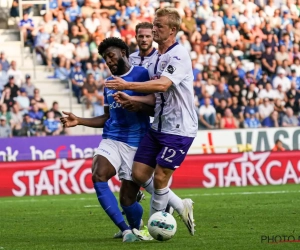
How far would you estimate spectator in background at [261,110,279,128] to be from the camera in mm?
23797

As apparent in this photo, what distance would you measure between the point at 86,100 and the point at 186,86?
13618 mm

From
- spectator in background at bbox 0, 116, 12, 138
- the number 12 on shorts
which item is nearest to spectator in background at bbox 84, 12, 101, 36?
spectator in background at bbox 0, 116, 12, 138

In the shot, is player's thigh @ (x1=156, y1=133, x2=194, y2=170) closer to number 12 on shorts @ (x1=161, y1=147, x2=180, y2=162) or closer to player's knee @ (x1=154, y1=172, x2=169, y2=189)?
number 12 on shorts @ (x1=161, y1=147, x2=180, y2=162)

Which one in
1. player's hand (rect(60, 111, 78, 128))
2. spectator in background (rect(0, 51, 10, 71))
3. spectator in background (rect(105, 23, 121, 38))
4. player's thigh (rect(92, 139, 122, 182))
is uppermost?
spectator in background (rect(105, 23, 121, 38))

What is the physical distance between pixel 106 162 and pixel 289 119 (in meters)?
14.6

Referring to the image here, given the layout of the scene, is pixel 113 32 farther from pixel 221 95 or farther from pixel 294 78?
pixel 294 78

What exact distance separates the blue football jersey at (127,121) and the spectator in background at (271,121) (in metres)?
13.8

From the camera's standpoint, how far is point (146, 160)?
32.7 ft

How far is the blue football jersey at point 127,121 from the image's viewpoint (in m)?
10.3

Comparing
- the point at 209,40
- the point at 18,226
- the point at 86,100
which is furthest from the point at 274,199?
the point at 209,40

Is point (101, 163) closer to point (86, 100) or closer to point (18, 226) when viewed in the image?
point (18, 226)

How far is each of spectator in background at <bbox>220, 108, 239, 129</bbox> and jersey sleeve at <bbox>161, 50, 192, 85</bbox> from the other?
13.7 metres

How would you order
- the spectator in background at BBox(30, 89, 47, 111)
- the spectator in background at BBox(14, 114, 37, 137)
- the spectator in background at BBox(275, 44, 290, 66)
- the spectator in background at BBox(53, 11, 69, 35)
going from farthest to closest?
the spectator in background at BBox(275, 44, 290, 66)
the spectator in background at BBox(53, 11, 69, 35)
the spectator in background at BBox(30, 89, 47, 111)
the spectator in background at BBox(14, 114, 37, 137)

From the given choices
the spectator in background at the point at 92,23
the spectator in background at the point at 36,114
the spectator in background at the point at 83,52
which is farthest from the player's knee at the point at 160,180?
the spectator in background at the point at 92,23
